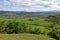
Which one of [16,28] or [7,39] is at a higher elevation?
[7,39]

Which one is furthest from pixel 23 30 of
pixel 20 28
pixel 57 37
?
pixel 57 37

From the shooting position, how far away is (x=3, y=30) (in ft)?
133

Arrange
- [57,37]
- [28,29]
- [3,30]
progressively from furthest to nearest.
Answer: [28,29] → [3,30] → [57,37]

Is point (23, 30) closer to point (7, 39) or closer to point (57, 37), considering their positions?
point (57, 37)

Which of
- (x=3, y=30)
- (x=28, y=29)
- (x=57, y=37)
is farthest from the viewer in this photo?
(x=28, y=29)

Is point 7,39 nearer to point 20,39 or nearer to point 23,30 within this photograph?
point 20,39

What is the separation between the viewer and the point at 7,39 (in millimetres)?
24922

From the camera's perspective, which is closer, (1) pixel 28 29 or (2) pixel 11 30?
(2) pixel 11 30

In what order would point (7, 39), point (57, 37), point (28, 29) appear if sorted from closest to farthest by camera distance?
point (7, 39), point (57, 37), point (28, 29)

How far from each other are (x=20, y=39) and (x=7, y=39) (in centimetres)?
187

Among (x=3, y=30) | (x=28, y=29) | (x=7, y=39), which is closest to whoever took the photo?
(x=7, y=39)

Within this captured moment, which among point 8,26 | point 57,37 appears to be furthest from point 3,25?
point 57,37

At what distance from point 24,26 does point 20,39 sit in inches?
708

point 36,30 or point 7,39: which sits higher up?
A: point 7,39
